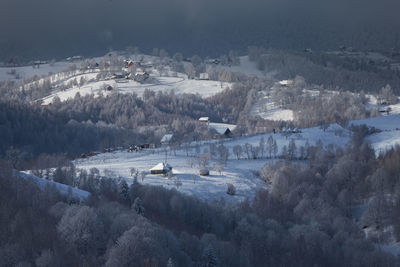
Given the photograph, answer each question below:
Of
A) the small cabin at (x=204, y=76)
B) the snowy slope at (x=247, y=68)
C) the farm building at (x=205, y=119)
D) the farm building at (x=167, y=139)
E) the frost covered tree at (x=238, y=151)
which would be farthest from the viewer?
the snowy slope at (x=247, y=68)

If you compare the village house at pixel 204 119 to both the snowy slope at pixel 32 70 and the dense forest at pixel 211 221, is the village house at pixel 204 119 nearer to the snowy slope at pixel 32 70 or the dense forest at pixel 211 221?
the dense forest at pixel 211 221

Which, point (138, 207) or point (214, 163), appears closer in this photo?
point (138, 207)

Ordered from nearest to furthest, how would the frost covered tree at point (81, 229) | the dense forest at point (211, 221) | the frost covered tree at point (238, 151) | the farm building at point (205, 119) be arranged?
the dense forest at point (211, 221) < the frost covered tree at point (81, 229) < the frost covered tree at point (238, 151) < the farm building at point (205, 119)

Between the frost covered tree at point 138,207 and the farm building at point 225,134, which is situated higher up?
the frost covered tree at point 138,207

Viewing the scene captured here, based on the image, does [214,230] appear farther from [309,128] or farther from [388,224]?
[309,128]

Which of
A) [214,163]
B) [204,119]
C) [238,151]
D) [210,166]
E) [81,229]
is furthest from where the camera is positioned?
[204,119]

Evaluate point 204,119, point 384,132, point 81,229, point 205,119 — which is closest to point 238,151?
point 384,132

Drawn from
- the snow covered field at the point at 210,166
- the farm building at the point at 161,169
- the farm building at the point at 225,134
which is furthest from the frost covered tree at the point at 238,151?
the farm building at the point at 225,134

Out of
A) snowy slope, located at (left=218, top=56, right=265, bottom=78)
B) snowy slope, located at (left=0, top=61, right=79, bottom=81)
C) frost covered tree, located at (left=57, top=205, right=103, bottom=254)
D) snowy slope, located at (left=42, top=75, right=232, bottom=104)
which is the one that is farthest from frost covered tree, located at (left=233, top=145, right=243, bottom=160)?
snowy slope, located at (left=0, top=61, right=79, bottom=81)

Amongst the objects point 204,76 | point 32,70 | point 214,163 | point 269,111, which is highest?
point 204,76

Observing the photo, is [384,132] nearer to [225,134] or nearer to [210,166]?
[225,134]
